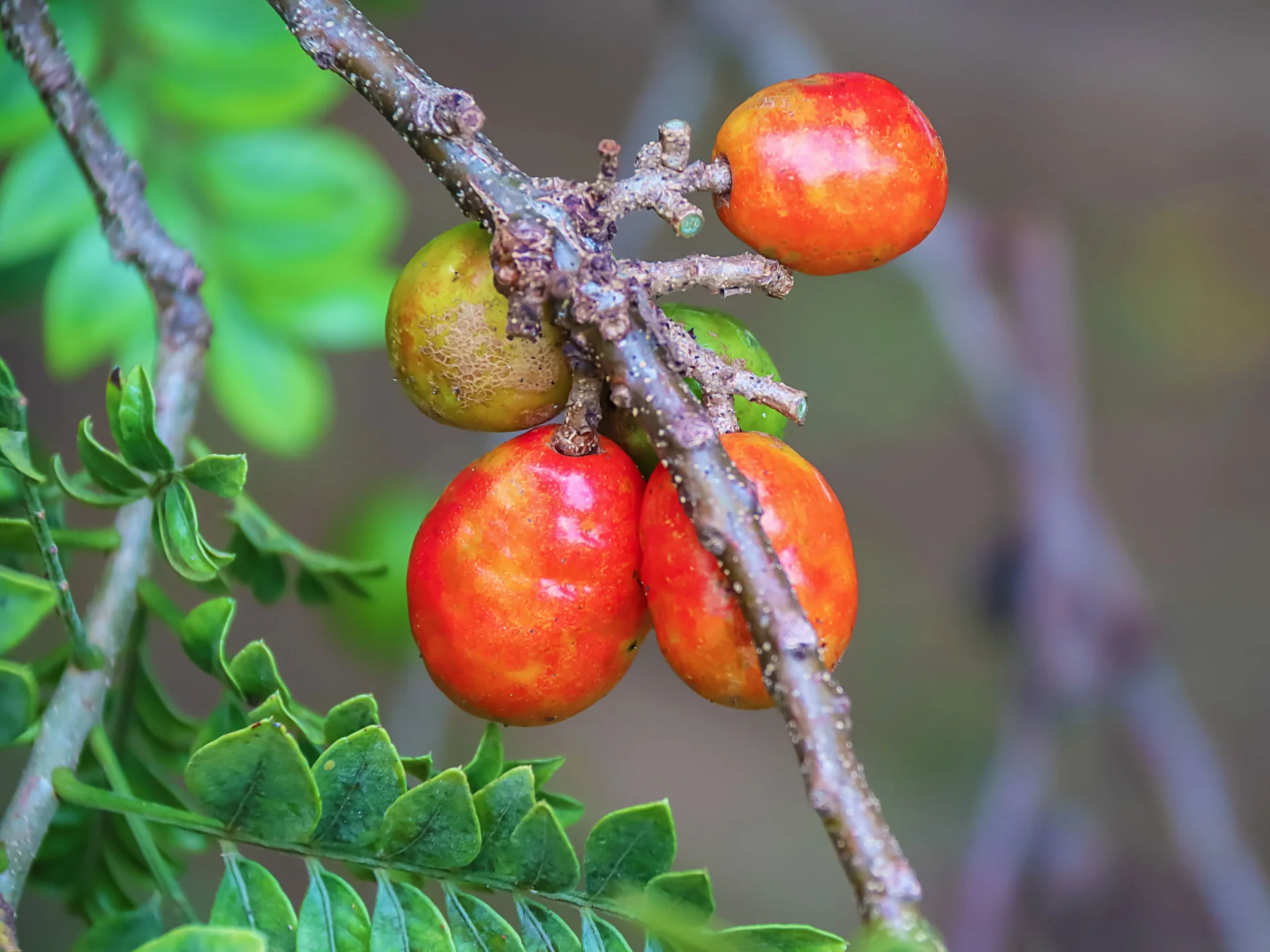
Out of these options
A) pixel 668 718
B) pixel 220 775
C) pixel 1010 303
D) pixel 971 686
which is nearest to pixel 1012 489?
pixel 1010 303

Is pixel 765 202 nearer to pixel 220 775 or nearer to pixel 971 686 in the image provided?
pixel 220 775

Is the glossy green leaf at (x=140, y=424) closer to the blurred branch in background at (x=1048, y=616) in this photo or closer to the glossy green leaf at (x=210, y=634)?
the glossy green leaf at (x=210, y=634)

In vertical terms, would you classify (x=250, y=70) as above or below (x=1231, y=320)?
below

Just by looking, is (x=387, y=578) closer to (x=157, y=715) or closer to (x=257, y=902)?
(x=157, y=715)

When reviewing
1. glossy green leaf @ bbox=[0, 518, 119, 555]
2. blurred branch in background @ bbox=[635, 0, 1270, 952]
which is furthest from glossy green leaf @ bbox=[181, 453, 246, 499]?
blurred branch in background @ bbox=[635, 0, 1270, 952]

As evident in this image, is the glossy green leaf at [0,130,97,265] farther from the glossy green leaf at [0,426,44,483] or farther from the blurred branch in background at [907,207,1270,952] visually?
the blurred branch in background at [907,207,1270,952]
